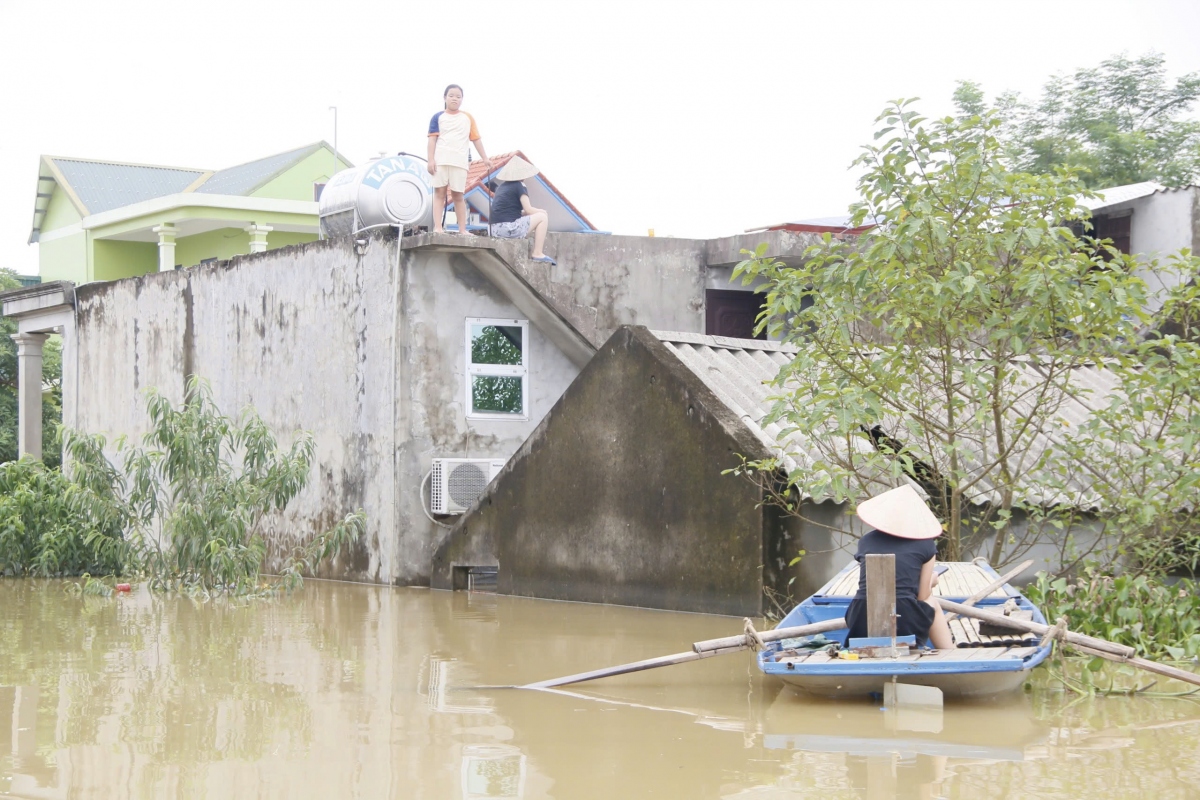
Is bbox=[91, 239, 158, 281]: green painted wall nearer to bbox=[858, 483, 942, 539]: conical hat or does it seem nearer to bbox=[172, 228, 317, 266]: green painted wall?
bbox=[172, 228, 317, 266]: green painted wall

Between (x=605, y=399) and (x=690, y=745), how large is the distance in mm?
6449

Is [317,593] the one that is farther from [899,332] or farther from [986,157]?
[986,157]

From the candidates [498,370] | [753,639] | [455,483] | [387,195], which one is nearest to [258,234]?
[387,195]

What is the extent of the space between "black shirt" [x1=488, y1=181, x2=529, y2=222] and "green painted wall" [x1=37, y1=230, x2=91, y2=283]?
20.4m

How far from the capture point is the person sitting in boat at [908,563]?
7.70m

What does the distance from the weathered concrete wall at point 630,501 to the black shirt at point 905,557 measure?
3509mm

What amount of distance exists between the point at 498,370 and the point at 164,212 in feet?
55.1

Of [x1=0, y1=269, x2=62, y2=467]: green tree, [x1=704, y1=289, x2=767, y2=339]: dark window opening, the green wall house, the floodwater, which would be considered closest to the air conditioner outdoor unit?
[x1=704, y1=289, x2=767, y2=339]: dark window opening

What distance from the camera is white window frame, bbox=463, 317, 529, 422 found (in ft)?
52.0

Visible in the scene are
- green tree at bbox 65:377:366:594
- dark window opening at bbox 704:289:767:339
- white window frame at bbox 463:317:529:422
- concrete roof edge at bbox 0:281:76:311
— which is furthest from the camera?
concrete roof edge at bbox 0:281:76:311

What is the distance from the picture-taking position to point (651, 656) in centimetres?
971

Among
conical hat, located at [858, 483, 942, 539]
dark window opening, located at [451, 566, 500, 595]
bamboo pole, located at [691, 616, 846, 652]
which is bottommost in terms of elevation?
dark window opening, located at [451, 566, 500, 595]

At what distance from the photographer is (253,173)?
116ft

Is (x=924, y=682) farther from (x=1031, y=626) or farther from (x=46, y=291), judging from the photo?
(x=46, y=291)
